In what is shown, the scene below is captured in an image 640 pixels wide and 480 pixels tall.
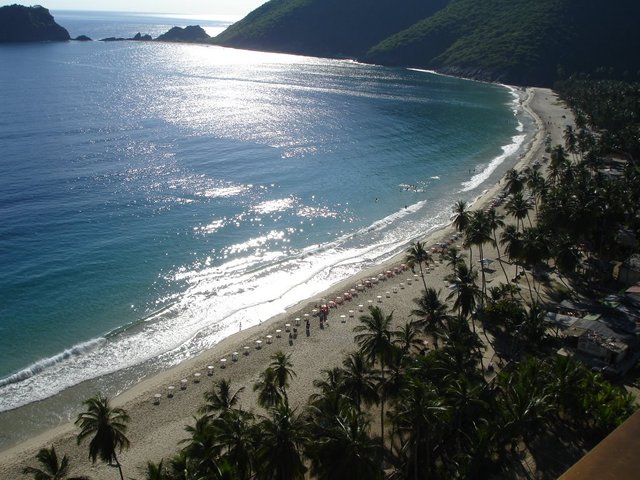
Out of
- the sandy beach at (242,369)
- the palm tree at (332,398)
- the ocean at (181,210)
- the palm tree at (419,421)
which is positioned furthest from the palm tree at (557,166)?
the palm tree at (332,398)

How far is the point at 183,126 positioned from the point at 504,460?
111369 mm

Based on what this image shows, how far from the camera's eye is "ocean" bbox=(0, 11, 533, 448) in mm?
47125

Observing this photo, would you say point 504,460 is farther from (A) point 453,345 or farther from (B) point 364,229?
(B) point 364,229

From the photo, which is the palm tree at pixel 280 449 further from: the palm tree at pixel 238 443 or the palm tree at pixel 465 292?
the palm tree at pixel 465 292

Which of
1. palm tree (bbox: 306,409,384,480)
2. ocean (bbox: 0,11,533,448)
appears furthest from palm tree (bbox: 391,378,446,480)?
ocean (bbox: 0,11,533,448)

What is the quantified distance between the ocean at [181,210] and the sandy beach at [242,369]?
2206 mm

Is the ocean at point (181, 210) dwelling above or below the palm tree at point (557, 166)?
below

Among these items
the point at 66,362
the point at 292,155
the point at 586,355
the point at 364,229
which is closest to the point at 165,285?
the point at 66,362

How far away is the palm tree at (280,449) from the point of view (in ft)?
81.4

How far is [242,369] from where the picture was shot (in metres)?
43.2

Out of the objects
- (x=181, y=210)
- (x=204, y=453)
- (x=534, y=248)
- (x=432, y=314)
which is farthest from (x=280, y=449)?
(x=181, y=210)

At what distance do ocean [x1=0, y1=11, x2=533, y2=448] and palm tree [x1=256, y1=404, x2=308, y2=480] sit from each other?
67.3 feet

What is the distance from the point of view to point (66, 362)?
145ft

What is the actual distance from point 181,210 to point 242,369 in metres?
39.5
